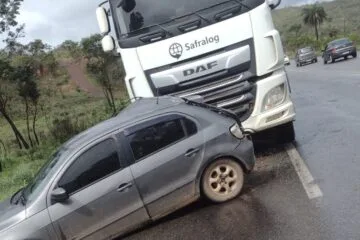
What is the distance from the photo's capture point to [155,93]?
8.52 m

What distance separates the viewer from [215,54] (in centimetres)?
821

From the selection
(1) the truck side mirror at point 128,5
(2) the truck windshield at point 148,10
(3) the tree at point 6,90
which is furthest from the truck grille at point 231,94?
(3) the tree at point 6,90

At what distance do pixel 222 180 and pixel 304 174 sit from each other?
1326 mm

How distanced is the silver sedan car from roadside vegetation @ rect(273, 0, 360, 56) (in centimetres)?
5558

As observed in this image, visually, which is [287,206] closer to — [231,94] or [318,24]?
[231,94]

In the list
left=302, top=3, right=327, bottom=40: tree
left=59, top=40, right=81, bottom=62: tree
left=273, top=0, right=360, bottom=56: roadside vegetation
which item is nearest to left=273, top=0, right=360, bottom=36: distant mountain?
left=273, top=0, right=360, bottom=56: roadside vegetation

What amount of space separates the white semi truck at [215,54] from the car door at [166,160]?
4.99ft

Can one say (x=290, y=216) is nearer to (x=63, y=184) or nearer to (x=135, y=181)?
(x=135, y=181)

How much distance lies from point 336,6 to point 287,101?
6634 inches

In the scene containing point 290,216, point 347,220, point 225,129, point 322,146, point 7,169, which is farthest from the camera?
point 7,169

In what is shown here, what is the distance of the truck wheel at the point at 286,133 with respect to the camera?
374 inches

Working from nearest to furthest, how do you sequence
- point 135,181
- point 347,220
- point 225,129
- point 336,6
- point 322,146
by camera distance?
1. point 347,220
2. point 135,181
3. point 225,129
4. point 322,146
5. point 336,6

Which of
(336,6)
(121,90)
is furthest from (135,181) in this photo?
(336,6)

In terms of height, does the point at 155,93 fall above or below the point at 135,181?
above
